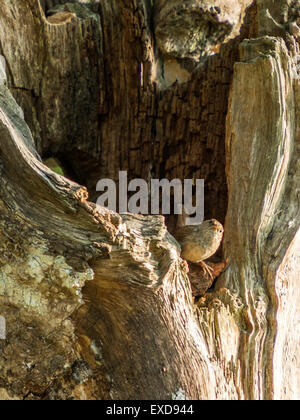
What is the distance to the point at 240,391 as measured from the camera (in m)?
2.44

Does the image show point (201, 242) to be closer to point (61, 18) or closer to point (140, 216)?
point (140, 216)

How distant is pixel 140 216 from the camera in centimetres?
239

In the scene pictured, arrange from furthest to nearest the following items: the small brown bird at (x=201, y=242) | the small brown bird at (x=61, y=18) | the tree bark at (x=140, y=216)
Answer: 1. the small brown bird at (x=61, y=18)
2. the small brown bird at (x=201, y=242)
3. the tree bark at (x=140, y=216)

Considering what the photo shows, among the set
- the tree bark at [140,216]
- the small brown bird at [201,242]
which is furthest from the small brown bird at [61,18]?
the small brown bird at [201,242]

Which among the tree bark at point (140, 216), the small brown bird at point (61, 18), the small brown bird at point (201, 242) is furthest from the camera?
the small brown bird at point (61, 18)

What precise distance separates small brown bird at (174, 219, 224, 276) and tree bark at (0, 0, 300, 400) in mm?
112

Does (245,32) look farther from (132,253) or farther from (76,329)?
(76,329)

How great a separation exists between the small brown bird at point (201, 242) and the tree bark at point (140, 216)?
0.11m

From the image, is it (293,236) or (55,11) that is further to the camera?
(55,11)

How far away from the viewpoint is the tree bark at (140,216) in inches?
83.6

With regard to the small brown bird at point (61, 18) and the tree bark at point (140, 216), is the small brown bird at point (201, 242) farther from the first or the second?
the small brown bird at point (61, 18)

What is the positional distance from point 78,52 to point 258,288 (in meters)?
1.64

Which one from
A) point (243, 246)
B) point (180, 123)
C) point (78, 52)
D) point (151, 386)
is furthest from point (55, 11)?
point (151, 386)

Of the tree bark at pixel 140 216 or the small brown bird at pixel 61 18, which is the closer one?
the tree bark at pixel 140 216
